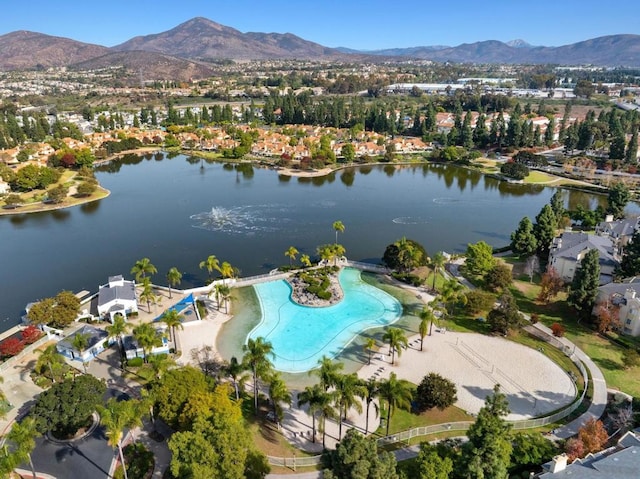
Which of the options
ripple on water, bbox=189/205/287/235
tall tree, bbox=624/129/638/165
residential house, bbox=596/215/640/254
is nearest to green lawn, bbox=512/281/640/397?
residential house, bbox=596/215/640/254

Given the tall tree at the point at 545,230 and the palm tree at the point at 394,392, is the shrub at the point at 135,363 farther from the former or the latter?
the tall tree at the point at 545,230

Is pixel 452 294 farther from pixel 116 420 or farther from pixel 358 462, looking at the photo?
pixel 116 420

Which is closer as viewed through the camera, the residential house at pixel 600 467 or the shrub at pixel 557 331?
the residential house at pixel 600 467

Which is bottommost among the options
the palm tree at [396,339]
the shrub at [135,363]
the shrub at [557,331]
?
the shrub at [135,363]

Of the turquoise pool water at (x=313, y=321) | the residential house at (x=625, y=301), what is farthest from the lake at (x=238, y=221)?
the residential house at (x=625, y=301)

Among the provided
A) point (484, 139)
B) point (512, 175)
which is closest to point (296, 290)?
point (512, 175)

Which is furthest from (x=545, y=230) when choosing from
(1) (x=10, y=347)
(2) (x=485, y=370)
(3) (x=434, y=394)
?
(1) (x=10, y=347)
